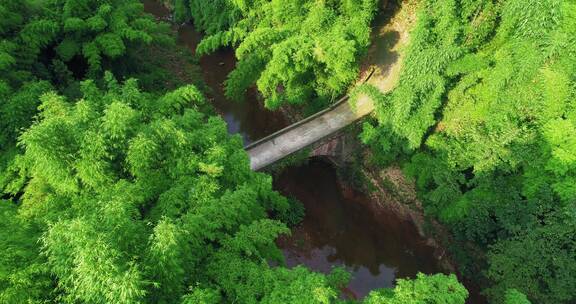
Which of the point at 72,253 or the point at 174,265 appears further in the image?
the point at 174,265

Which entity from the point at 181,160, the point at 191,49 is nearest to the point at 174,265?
the point at 181,160

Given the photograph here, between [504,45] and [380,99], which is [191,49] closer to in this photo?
[380,99]


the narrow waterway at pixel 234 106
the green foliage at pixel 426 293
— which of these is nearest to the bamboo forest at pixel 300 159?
the green foliage at pixel 426 293

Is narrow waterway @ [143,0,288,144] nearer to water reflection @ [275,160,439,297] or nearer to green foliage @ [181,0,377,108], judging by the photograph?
green foliage @ [181,0,377,108]

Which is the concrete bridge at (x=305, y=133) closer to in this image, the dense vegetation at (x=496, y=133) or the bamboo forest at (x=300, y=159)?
the bamboo forest at (x=300, y=159)

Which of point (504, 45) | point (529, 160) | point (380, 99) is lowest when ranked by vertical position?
point (529, 160)

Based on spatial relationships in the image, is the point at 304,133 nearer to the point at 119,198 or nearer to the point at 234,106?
the point at 234,106
